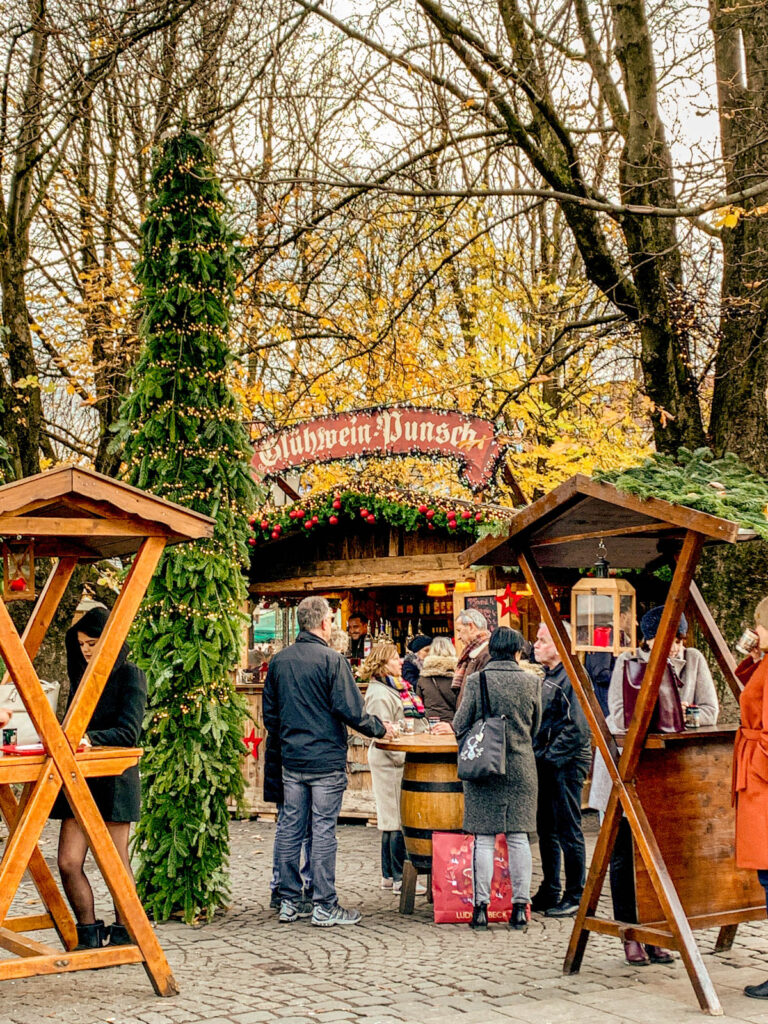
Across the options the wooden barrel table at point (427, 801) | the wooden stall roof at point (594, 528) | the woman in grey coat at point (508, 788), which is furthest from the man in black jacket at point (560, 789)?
the wooden stall roof at point (594, 528)

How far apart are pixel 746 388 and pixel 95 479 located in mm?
5560

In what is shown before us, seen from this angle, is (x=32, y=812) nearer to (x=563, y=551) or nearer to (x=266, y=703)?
(x=266, y=703)

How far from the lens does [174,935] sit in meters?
6.93

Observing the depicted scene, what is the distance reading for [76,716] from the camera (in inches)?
221

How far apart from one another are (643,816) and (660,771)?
0.32 metres

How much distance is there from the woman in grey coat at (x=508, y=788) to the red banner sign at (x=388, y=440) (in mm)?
4385

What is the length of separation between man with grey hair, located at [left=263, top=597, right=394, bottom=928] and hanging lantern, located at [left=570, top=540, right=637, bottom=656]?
166 cm

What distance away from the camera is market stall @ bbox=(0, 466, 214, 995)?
5.34 metres

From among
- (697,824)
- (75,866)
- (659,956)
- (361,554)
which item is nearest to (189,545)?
(75,866)

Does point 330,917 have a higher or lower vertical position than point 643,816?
lower

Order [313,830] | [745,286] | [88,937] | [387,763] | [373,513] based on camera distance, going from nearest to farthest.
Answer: [88,937] < [313,830] < [387,763] < [745,286] < [373,513]

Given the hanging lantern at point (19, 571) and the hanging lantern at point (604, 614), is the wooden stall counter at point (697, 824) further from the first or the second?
the hanging lantern at point (19, 571)

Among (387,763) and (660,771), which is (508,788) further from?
(387,763)

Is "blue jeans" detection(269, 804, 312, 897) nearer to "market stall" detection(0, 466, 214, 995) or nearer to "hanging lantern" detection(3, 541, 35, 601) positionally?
"market stall" detection(0, 466, 214, 995)
